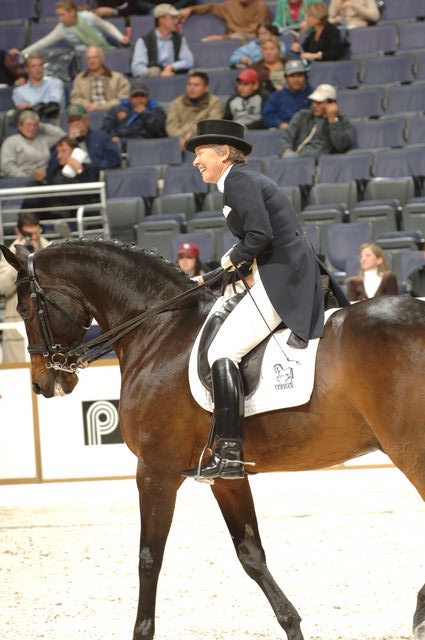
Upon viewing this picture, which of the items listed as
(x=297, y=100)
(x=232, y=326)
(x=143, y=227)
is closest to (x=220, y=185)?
(x=232, y=326)

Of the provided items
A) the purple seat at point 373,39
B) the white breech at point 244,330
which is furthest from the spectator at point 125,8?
the white breech at point 244,330

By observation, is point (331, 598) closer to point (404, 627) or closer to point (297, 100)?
point (404, 627)

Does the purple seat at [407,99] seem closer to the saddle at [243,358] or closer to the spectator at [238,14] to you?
the spectator at [238,14]

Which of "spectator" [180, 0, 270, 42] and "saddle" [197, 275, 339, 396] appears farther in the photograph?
"spectator" [180, 0, 270, 42]

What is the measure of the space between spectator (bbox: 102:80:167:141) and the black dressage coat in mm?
10092

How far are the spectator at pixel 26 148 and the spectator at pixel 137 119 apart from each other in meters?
0.91

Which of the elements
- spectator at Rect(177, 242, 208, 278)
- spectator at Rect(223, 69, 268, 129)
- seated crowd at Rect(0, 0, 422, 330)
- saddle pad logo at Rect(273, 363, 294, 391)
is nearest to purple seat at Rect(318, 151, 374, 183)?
seated crowd at Rect(0, 0, 422, 330)

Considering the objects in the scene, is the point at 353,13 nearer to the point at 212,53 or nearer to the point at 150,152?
the point at 212,53

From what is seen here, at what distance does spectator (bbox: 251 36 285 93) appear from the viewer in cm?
1498

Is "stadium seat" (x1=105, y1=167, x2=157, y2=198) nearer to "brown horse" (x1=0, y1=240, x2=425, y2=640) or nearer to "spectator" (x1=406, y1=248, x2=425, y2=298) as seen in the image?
"spectator" (x1=406, y1=248, x2=425, y2=298)

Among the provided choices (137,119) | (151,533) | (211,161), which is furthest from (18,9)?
(151,533)

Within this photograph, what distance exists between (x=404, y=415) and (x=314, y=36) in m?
11.9

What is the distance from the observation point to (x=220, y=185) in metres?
5.24

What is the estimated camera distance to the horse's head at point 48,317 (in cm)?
559
